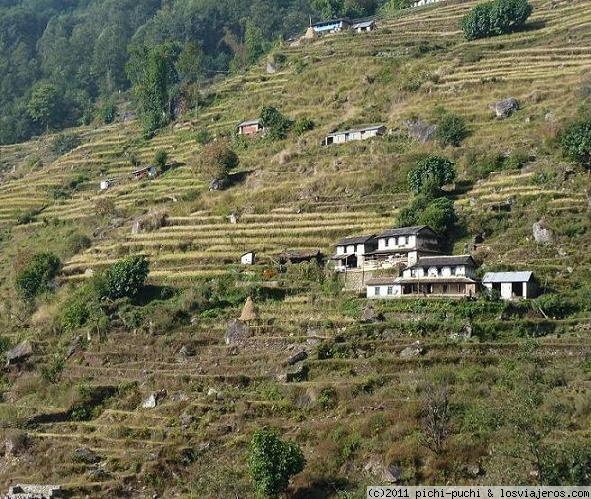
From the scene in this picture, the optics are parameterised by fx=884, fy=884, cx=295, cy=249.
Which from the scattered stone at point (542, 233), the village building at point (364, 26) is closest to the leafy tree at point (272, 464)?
the scattered stone at point (542, 233)

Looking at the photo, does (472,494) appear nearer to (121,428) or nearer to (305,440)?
(305,440)

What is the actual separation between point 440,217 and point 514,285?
8.02 meters

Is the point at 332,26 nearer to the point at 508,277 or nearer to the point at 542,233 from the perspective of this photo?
the point at 542,233

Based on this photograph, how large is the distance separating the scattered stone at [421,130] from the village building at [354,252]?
16.3 meters

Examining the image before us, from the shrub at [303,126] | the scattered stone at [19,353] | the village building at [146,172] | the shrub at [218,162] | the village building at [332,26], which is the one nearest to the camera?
the scattered stone at [19,353]

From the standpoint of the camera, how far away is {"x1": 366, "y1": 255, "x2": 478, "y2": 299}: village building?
47906mm

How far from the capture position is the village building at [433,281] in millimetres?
47906

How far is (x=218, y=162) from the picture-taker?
70062 millimetres

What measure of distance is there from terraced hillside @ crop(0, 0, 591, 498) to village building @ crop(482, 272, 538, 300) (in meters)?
1.16

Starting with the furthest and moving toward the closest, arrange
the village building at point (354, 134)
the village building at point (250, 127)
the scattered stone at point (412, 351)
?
1. the village building at point (250, 127)
2. the village building at point (354, 134)
3. the scattered stone at point (412, 351)

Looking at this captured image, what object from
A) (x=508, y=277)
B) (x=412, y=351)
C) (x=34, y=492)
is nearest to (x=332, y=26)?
(x=508, y=277)

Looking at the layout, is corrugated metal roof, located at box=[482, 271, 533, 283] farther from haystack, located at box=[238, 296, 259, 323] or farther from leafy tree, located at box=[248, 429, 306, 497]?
leafy tree, located at box=[248, 429, 306, 497]

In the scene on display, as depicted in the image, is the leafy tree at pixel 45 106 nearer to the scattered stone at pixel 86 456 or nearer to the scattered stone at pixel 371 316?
the scattered stone at pixel 371 316

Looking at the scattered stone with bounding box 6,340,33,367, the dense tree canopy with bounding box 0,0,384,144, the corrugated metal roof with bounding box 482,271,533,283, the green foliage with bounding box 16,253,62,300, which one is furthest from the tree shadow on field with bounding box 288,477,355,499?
the dense tree canopy with bounding box 0,0,384,144
